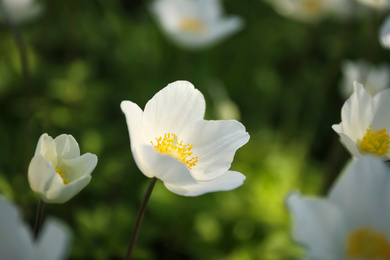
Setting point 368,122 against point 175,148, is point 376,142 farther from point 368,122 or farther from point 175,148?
point 175,148

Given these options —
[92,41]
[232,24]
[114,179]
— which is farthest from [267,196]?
[92,41]

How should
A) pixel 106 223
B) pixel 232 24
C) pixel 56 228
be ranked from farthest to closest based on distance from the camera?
pixel 232 24 < pixel 106 223 < pixel 56 228

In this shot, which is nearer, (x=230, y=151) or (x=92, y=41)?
(x=230, y=151)

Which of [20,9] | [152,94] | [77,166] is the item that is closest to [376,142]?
[77,166]

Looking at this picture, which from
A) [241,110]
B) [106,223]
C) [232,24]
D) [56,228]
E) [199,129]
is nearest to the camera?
[56,228]

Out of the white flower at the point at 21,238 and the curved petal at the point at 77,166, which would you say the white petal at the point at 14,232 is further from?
the curved petal at the point at 77,166

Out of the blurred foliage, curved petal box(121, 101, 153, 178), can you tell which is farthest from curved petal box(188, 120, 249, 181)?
the blurred foliage

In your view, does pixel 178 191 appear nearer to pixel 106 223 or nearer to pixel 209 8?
pixel 106 223
